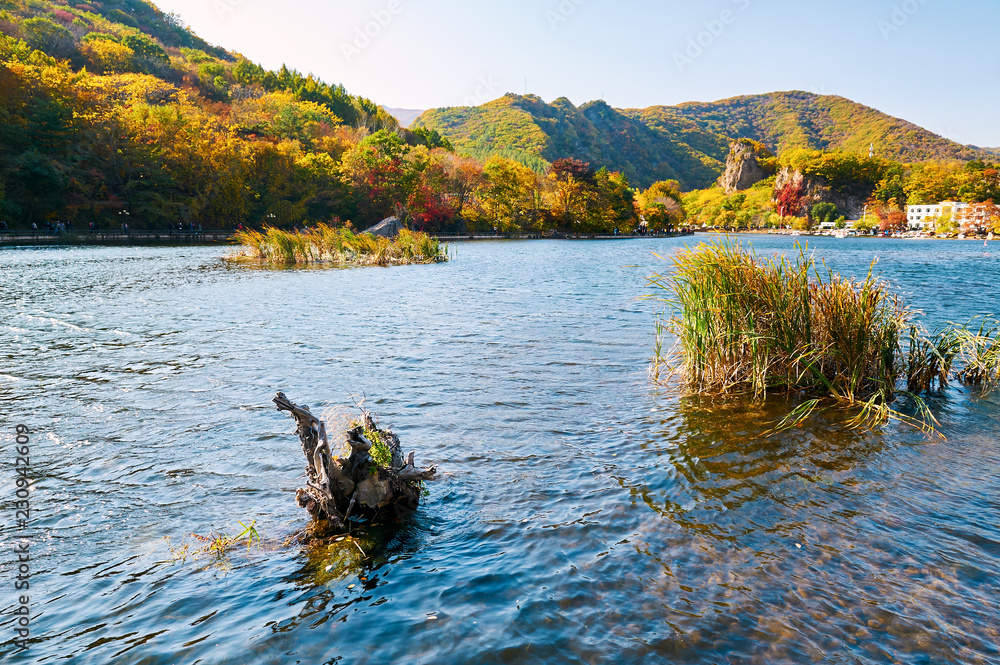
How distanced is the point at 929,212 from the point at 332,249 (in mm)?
122513

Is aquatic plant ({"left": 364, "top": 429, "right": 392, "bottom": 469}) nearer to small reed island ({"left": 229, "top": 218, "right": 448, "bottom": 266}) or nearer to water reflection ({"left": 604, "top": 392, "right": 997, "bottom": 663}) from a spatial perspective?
water reflection ({"left": 604, "top": 392, "right": 997, "bottom": 663})

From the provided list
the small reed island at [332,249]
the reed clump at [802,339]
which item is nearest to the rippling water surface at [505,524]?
the reed clump at [802,339]

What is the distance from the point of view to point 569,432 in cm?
762

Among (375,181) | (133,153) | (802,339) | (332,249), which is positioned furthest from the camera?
(375,181)

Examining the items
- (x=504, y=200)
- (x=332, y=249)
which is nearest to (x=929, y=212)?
(x=504, y=200)

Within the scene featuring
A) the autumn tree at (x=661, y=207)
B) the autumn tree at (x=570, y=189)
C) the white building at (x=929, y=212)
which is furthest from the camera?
the autumn tree at (x=661, y=207)

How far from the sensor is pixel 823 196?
144750 millimetres

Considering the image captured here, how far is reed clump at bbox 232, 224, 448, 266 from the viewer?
3409 centimetres

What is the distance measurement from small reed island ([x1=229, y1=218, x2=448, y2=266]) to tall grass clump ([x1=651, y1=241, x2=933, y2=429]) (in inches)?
1122

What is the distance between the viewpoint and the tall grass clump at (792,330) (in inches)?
317

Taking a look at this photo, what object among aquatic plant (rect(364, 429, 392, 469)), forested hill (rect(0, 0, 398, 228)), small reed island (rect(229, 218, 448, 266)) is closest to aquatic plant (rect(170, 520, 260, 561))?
aquatic plant (rect(364, 429, 392, 469))

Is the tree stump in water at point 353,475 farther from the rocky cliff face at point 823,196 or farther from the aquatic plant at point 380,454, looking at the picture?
the rocky cliff face at point 823,196

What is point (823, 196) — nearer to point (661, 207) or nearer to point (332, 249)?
point (661, 207)

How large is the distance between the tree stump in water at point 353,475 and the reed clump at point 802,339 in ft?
18.0
